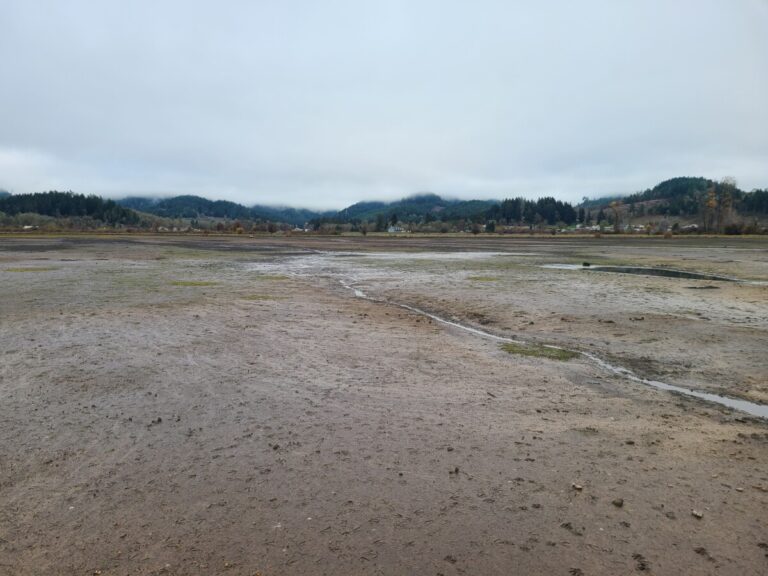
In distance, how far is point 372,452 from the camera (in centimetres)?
654

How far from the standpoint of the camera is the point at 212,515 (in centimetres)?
503

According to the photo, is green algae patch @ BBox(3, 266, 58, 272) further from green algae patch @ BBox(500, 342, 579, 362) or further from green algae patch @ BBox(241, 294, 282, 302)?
green algae patch @ BBox(500, 342, 579, 362)

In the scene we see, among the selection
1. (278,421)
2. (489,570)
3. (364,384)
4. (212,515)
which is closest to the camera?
(489,570)

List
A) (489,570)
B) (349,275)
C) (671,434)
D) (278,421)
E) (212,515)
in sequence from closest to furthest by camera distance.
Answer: (489,570), (212,515), (671,434), (278,421), (349,275)

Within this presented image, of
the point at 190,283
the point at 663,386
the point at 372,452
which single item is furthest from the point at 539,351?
the point at 190,283

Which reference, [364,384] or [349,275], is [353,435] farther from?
[349,275]

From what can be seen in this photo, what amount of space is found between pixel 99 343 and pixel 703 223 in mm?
155784

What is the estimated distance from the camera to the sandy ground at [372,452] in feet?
14.8

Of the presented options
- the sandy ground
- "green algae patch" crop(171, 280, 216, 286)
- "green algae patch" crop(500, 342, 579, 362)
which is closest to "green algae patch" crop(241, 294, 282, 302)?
"green algae patch" crop(171, 280, 216, 286)

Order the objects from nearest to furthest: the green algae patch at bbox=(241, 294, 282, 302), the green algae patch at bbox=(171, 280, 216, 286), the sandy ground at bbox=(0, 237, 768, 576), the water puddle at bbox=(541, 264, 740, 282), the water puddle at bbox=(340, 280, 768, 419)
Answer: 1. the sandy ground at bbox=(0, 237, 768, 576)
2. the water puddle at bbox=(340, 280, 768, 419)
3. the green algae patch at bbox=(241, 294, 282, 302)
4. the green algae patch at bbox=(171, 280, 216, 286)
5. the water puddle at bbox=(541, 264, 740, 282)

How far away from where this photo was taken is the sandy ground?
4500 mm

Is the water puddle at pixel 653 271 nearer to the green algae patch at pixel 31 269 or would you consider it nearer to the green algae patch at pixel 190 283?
the green algae patch at pixel 190 283

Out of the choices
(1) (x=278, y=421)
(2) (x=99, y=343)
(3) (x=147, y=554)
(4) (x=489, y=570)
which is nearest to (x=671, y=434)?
(4) (x=489, y=570)

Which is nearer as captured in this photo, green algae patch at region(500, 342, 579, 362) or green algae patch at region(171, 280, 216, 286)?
green algae patch at region(500, 342, 579, 362)
